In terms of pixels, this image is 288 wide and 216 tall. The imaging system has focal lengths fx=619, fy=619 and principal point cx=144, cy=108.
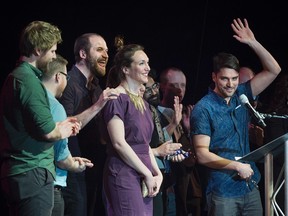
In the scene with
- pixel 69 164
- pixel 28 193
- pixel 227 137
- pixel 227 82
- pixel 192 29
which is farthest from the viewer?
pixel 192 29


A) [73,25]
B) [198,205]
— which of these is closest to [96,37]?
[73,25]

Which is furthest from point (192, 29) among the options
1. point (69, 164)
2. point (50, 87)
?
point (69, 164)

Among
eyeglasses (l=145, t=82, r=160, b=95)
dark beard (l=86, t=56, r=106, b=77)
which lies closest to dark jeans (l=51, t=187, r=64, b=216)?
dark beard (l=86, t=56, r=106, b=77)

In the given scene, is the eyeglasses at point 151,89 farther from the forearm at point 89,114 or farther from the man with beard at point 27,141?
the man with beard at point 27,141

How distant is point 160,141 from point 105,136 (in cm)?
74

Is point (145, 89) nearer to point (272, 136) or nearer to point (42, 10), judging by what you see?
point (272, 136)

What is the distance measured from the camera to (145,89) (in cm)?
474

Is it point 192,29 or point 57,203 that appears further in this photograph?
point 192,29

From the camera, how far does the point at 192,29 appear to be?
656 cm

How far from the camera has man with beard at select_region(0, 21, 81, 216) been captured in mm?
2934

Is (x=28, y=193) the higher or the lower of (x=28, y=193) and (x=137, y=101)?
the lower

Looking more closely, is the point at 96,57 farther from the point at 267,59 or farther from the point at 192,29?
the point at 192,29

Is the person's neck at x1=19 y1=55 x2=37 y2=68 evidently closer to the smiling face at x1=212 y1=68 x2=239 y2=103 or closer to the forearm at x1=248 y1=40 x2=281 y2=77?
the smiling face at x1=212 y1=68 x2=239 y2=103

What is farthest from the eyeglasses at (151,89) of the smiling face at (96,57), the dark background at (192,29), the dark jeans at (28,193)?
the dark jeans at (28,193)
